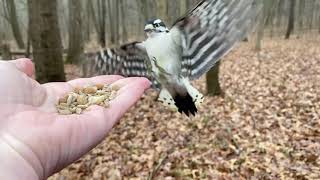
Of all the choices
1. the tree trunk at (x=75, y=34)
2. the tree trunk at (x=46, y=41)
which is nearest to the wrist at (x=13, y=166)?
the tree trunk at (x=46, y=41)

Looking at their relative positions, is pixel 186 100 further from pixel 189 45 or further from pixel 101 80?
pixel 101 80

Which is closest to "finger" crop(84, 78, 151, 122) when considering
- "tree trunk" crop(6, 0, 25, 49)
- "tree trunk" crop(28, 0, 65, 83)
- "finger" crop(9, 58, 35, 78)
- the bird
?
the bird

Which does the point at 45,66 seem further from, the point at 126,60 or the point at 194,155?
the point at 126,60

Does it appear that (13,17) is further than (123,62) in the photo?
Yes

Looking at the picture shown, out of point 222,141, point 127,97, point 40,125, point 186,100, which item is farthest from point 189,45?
point 222,141

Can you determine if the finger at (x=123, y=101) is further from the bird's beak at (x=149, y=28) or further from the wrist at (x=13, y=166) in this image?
the wrist at (x=13, y=166)

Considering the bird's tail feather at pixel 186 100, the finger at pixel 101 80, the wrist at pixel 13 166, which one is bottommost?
the wrist at pixel 13 166

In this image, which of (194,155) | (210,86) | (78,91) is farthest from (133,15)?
(78,91)

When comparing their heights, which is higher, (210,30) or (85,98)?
(210,30)

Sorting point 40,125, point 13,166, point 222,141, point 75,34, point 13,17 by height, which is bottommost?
point 222,141
